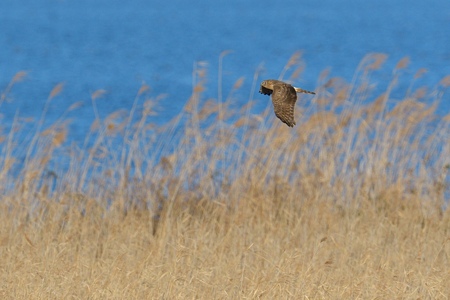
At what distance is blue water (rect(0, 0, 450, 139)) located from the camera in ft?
81.4

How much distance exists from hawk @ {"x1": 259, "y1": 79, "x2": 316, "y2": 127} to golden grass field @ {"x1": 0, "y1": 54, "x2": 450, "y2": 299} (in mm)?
1885

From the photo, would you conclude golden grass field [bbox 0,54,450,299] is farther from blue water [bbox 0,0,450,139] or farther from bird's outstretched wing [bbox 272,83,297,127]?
bird's outstretched wing [bbox 272,83,297,127]

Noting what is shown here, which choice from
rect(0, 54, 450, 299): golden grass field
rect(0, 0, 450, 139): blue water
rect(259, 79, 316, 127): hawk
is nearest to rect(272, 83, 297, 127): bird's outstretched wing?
rect(259, 79, 316, 127): hawk

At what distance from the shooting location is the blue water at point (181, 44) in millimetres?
24812

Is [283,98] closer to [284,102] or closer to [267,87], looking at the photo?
[284,102]

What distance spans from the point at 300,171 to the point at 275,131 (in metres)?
0.40

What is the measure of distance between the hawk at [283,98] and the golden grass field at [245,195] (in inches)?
74.2

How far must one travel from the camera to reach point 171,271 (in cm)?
638

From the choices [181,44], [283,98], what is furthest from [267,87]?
[181,44]

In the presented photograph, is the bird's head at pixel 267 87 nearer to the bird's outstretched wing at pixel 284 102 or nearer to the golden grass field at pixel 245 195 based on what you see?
the bird's outstretched wing at pixel 284 102

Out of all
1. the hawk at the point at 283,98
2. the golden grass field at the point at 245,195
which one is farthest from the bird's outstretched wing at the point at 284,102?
the golden grass field at the point at 245,195

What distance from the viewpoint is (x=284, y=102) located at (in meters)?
4.58

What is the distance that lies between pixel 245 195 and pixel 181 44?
1409 inches

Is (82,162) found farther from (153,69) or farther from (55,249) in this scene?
(153,69)
